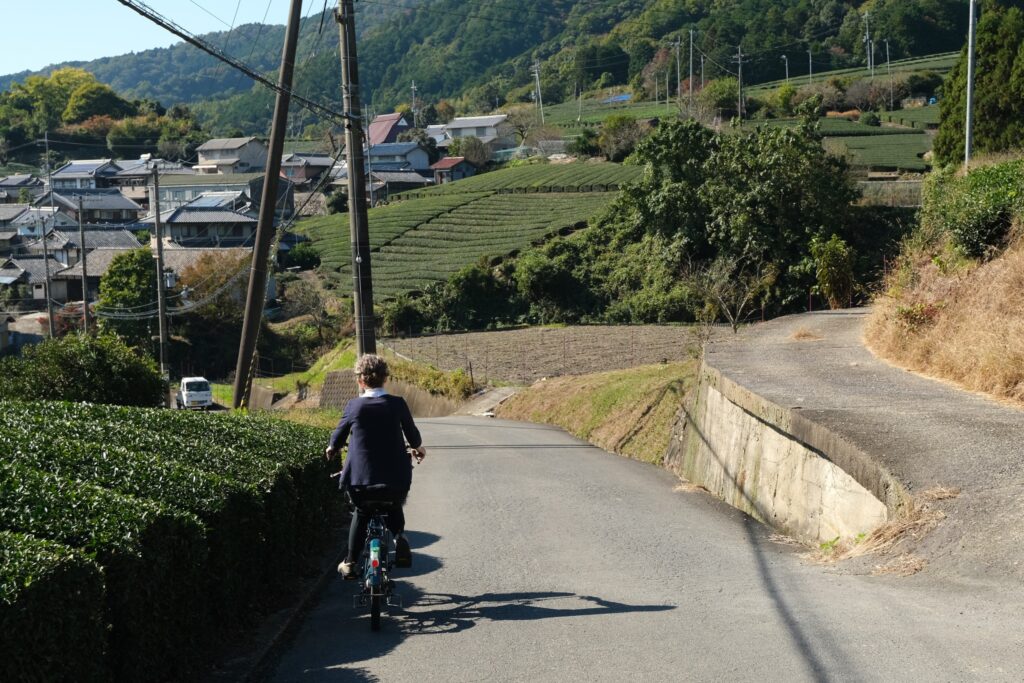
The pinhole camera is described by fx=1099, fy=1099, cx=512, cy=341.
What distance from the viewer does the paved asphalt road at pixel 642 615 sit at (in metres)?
5.70

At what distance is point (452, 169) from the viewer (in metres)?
96.6

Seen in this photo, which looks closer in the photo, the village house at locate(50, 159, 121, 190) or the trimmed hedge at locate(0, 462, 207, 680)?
the trimmed hedge at locate(0, 462, 207, 680)

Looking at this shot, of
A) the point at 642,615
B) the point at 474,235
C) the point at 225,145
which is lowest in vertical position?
the point at 642,615

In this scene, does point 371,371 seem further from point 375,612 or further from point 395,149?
point 395,149

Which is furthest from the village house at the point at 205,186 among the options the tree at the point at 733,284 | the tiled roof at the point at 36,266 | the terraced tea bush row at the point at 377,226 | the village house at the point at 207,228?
the tree at the point at 733,284

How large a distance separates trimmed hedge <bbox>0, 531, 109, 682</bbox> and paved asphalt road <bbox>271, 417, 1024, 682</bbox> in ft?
5.42

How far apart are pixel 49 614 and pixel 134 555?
748 millimetres

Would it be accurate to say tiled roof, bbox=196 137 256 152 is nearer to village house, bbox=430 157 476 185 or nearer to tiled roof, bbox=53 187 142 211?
tiled roof, bbox=53 187 142 211

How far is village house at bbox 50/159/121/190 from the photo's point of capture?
109 meters

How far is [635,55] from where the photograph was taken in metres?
128

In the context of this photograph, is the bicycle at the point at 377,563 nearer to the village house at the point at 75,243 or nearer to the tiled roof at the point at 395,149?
the village house at the point at 75,243

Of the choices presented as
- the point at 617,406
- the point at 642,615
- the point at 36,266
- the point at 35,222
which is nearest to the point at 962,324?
the point at 642,615

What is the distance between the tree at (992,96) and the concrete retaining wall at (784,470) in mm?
21446

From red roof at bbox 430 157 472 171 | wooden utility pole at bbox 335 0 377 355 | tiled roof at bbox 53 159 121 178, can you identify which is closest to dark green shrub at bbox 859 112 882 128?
red roof at bbox 430 157 472 171
